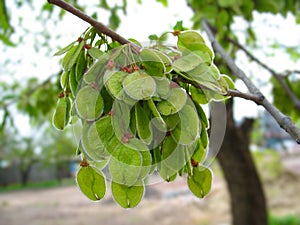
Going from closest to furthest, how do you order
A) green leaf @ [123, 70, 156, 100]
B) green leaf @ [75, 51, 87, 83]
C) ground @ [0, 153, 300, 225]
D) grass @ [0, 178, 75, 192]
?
green leaf @ [123, 70, 156, 100] → green leaf @ [75, 51, 87, 83] → ground @ [0, 153, 300, 225] → grass @ [0, 178, 75, 192]

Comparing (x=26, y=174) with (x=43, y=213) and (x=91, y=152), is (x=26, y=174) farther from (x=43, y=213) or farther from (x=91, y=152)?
(x=91, y=152)

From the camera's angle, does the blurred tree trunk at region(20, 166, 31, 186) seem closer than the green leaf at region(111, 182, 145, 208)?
No

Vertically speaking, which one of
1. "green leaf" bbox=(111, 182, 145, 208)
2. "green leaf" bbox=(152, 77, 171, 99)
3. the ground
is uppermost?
the ground

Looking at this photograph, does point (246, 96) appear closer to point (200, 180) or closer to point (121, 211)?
point (200, 180)

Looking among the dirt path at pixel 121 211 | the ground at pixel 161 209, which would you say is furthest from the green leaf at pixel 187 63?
the dirt path at pixel 121 211

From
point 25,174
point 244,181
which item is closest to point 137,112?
point 244,181

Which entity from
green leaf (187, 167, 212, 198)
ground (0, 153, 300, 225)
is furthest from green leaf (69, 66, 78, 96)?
ground (0, 153, 300, 225)

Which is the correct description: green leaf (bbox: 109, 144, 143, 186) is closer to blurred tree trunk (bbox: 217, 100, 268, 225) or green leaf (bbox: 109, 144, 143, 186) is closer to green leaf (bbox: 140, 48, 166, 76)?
green leaf (bbox: 140, 48, 166, 76)

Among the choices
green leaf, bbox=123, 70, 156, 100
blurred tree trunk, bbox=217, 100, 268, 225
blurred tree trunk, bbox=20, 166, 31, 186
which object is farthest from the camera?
blurred tree trunk, bbox=20, 166, 31, 186
